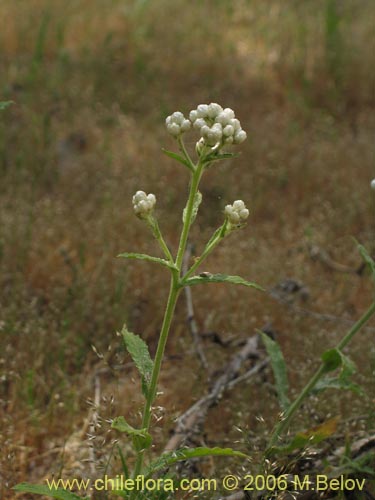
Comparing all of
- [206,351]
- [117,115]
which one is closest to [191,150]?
[117,115]

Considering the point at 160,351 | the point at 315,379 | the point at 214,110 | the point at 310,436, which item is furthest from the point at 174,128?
the point at 310,436

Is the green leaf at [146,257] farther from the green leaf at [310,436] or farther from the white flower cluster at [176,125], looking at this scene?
the green leaf at [310,436]

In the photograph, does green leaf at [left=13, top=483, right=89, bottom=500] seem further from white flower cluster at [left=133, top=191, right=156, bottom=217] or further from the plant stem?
white flower cluster at [left=133, top=191, right=156, bottom=217]

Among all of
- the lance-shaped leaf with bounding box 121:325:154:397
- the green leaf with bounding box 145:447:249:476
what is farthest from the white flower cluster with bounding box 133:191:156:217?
the green leaf with bounding box 145:447:249:476

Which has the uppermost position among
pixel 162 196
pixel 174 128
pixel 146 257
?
pixel 174 128

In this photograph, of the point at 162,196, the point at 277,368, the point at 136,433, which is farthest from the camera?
the point at 162,196

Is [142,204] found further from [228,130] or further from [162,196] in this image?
[162,196]
